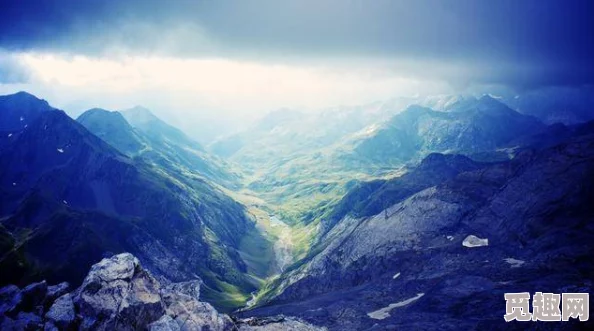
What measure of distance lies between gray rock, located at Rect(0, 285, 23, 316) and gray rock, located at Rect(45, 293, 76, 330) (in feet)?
66.7

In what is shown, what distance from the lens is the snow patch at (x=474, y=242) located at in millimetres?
187875

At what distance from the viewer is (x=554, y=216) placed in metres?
184

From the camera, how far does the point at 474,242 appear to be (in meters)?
190

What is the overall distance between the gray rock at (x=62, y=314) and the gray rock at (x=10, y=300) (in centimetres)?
2032

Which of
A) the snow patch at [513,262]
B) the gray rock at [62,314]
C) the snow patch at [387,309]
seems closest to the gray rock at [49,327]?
the gray rock at [62,314]

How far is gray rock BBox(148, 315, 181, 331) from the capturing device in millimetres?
95569

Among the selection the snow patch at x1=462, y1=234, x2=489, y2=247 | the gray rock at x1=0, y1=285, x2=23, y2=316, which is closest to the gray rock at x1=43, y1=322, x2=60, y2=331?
the gray rock at x1=0, y1=285, x2=23, y2=316

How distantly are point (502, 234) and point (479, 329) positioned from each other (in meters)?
82.4

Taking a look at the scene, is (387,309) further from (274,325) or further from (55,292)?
(55,292)

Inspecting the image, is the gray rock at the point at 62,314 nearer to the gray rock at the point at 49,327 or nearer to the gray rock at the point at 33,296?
the gray rock at the point at 49,327

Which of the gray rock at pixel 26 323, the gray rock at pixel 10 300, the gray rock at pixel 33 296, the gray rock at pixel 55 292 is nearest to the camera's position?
the gray rock at pixel 26 323

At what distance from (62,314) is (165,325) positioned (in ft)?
80.7

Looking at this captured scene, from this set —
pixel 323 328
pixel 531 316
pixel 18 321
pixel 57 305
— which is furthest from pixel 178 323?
pixel 531 316

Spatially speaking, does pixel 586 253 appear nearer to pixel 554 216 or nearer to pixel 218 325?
pixel 554 216
